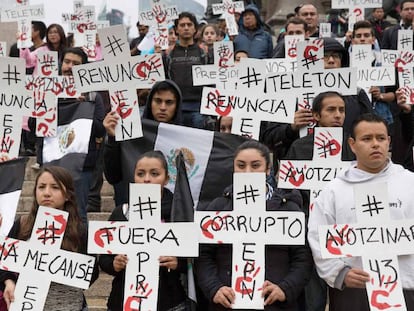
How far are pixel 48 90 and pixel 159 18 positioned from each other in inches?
149

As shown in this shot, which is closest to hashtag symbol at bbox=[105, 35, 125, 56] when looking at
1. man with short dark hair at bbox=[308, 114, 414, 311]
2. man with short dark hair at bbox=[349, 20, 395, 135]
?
man with short dark hair at bbox=[308, 114, 414, 311]

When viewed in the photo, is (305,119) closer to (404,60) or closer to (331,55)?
(331,55)

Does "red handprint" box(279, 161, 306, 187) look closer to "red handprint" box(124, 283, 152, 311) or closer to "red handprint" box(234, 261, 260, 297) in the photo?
"red handprint" box(234, 261, 260, 297)

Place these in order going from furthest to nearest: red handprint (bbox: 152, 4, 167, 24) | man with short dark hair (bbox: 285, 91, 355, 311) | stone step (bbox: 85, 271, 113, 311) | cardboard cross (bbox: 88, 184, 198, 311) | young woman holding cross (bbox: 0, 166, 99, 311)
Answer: red handprint (bbox: 152, 4, 167, 24), stone step (bbox: 85, 271, 113, 311), man with short dark hair (bbox: 285, 91, 355, 311), young woman holding cross (bbox: 0, 166, 99, 311), cardboard cross (bbox: 88, 184, 198, 311)

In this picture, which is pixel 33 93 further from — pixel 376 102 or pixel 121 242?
pixel 376 102

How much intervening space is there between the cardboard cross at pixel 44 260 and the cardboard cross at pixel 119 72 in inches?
61.4

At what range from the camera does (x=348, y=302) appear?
5094mm

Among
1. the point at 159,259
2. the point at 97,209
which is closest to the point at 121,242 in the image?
the point at 159,259

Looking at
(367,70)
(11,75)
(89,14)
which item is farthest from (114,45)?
(89,14)

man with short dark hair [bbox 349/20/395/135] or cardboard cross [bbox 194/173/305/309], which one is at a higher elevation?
man with short dark hair [bbox 349/20/395/135]

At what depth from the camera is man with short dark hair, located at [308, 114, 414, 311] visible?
4.98 meters

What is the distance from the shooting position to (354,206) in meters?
5.05

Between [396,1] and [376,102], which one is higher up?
[396,1]

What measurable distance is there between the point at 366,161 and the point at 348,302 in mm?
777
